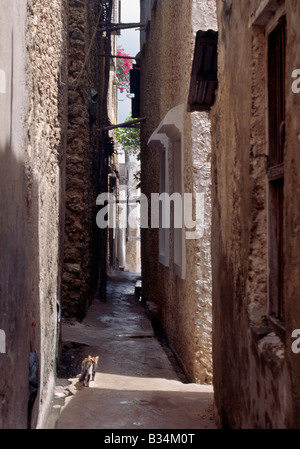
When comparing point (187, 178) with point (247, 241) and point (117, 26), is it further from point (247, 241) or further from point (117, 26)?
point (117, 26)

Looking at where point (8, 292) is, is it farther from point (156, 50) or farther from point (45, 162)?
point (156, 50)

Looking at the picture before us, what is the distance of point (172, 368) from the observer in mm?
6566

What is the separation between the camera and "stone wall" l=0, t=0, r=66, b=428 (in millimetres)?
2719

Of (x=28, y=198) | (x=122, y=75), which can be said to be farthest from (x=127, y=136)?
(x=28, y=198)

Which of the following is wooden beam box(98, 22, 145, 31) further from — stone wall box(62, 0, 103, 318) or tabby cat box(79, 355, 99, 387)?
tabby cat box(79, 355, 99, 387)

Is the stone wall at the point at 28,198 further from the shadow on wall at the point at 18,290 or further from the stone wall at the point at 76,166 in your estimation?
the stone wall at the point at 76,166

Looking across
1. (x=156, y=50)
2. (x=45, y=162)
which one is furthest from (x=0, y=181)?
(x=156, y=50)

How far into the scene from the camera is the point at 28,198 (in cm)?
363

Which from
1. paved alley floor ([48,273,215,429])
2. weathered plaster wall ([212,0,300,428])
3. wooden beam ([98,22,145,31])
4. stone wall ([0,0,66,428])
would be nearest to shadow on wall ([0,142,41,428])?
stone wall ([0,0,66,428])

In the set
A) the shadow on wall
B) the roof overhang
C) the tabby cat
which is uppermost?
the roof overhang

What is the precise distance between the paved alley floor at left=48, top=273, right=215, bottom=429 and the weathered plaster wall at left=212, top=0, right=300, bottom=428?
54 centimetres

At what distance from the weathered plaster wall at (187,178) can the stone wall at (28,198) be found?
1375 mm

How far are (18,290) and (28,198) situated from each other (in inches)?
27.9
